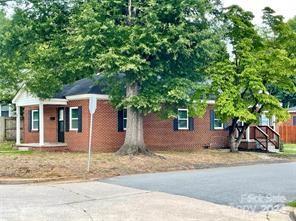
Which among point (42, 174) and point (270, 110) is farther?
point (270, 110)

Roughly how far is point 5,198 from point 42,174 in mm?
4526

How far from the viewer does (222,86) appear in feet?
77.3

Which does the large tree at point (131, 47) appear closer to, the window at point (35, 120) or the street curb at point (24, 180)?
the window at point (35, 120)

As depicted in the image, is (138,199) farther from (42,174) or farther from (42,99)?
(42,99)

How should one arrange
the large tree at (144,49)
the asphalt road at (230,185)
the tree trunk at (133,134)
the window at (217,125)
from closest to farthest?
the asphalt road at (230,185)
the large tree at (144,49)
the tree trunk at (133,134)
the window at (217,125)

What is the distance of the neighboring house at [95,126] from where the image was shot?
2498cm

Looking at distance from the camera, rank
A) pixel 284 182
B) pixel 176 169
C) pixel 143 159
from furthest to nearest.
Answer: pixel 143 159
pixel 176 169
pixel 284 182

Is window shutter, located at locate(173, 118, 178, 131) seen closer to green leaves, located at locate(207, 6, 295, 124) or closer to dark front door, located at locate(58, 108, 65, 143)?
green leaves, located at locate(207, 6, 295, 124)

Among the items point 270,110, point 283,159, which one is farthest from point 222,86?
point 283,159

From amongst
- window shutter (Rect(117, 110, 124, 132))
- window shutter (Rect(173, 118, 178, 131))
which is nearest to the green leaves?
window shutter (Rect(173, 118, 178, 131))

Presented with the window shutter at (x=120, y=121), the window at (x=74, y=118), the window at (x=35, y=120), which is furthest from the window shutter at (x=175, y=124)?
the window at (x=35, y=120)

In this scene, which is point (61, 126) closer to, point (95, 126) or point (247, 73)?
point (95, 126)

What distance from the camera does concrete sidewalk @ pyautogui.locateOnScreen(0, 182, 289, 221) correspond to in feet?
30.1

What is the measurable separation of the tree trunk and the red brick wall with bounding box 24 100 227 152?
3125 mm
